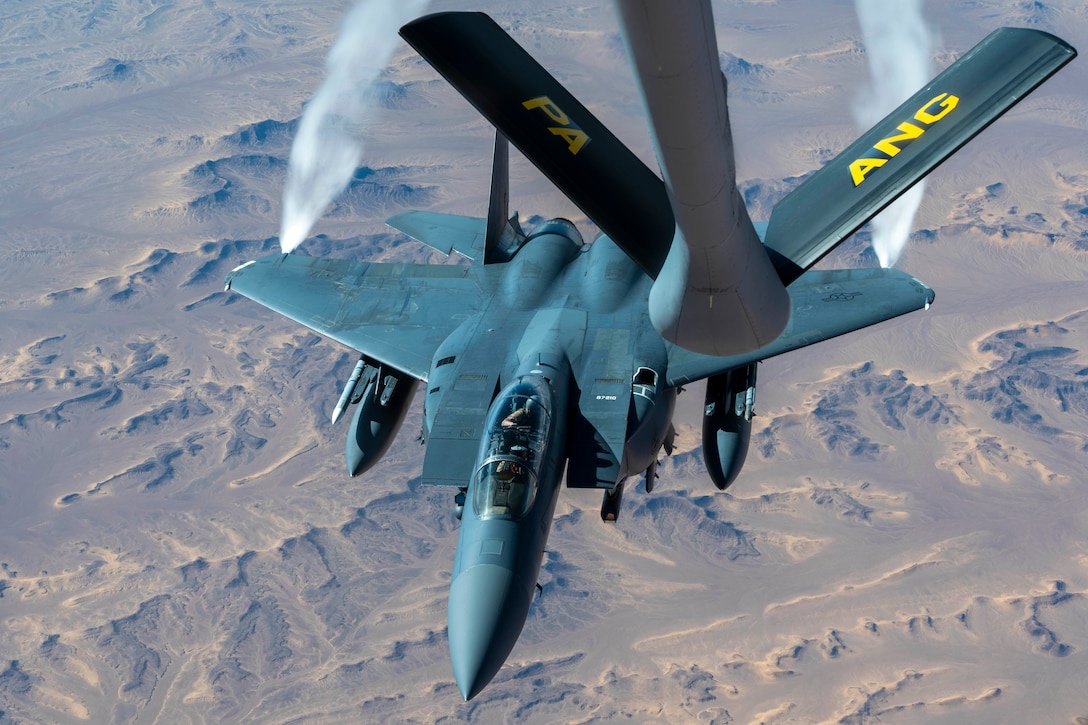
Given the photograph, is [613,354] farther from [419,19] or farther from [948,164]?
[948,164]

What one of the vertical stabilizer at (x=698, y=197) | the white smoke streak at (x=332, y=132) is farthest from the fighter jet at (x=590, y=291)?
the white smoke streak at (x=332, y=132)

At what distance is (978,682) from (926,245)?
250 feet

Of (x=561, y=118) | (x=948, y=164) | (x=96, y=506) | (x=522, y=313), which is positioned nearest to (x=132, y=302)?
(x=96, y=506)

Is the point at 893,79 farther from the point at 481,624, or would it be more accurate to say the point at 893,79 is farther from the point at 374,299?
the point at 481,624

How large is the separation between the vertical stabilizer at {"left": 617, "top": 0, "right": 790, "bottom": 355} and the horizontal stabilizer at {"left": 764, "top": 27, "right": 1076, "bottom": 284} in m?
3.15

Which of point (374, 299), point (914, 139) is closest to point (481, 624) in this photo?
point (914, 139)

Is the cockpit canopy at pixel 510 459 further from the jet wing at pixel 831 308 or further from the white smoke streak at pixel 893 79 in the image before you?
the white smoke streak at pixel 893 79

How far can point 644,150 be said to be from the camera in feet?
270

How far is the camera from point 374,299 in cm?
3347

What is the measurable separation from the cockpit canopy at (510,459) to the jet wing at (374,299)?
5.68 m

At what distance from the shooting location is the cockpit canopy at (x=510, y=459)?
77.7 ft

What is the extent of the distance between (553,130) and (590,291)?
1191 cm

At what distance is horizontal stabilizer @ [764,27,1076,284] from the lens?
19.7 meters

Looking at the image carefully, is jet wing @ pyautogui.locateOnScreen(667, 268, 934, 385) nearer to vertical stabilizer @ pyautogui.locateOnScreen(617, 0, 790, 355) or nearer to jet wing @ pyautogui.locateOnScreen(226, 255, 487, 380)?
jet wing @ pyautogui.locateOnScreen(226, 255, 487, 380)
